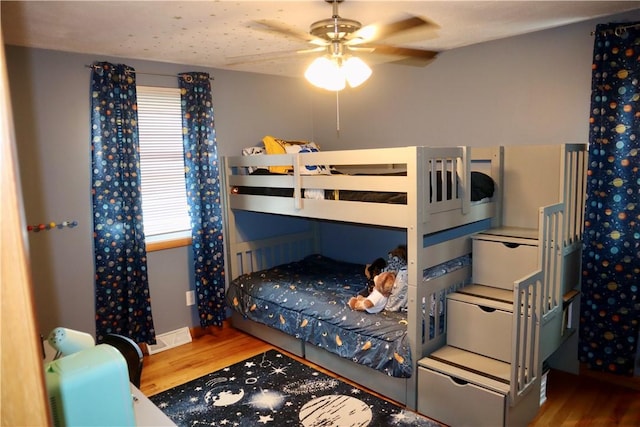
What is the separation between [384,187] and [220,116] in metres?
1.83

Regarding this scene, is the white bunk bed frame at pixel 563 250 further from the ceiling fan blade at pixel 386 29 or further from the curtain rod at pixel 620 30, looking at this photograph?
the ceiling fan blade at pixel 386 29

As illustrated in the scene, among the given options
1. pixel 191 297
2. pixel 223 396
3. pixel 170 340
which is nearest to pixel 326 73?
pixel 223 396

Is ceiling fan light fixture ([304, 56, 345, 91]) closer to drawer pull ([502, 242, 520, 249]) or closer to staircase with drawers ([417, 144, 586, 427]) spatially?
staircase with drawers ([417, 144, 586, 427])

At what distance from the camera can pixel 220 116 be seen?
3793 mm

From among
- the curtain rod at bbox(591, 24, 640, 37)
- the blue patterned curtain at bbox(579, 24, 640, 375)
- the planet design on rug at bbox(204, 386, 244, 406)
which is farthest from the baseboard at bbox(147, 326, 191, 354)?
the curtain rod at bbox(591, 24, 640, 37)

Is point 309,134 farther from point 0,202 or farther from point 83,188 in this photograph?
point 0,202

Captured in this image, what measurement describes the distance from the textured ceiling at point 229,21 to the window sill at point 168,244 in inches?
55.0

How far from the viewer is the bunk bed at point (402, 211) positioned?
251cm

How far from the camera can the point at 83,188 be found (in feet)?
10.3

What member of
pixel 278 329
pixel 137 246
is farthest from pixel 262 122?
pixel 278 329

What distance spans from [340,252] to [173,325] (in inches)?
64.2

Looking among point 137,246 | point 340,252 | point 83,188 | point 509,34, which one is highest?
point 509,34

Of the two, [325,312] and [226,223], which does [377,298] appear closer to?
[325,312]

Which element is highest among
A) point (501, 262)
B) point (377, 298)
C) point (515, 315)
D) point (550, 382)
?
point (501, 262)
